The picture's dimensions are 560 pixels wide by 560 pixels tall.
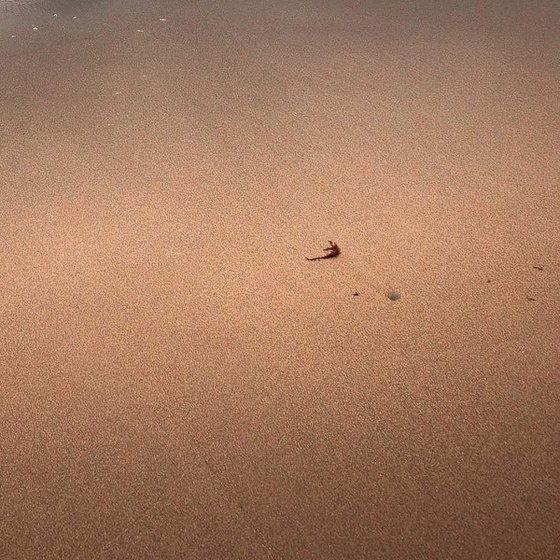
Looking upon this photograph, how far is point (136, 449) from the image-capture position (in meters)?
1.32

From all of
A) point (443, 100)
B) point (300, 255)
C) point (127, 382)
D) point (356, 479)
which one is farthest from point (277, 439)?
point (443, 100)

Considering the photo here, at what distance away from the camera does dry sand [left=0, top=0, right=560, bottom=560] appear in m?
→ 1.21

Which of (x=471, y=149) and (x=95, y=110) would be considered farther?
(x=95, y=110)

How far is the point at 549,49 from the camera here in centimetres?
274

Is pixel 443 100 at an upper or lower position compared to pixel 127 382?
upper

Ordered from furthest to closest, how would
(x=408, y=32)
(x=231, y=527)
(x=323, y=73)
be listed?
1. (x=408, y=32)
2. (x=323, y=73)
3. (x=231, y=527)

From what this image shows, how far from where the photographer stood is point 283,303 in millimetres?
1634

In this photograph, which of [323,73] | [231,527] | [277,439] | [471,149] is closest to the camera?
[231,527]

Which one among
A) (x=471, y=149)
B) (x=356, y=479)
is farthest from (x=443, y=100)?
(x=356, y=479)

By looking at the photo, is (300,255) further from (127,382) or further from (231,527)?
(231,527)

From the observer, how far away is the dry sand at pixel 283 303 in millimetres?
1211

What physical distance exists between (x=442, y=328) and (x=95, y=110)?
1.51 metres

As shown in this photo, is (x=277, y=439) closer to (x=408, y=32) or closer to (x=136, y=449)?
(x=136, y=449)

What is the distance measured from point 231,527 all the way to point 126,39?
7.82ft
